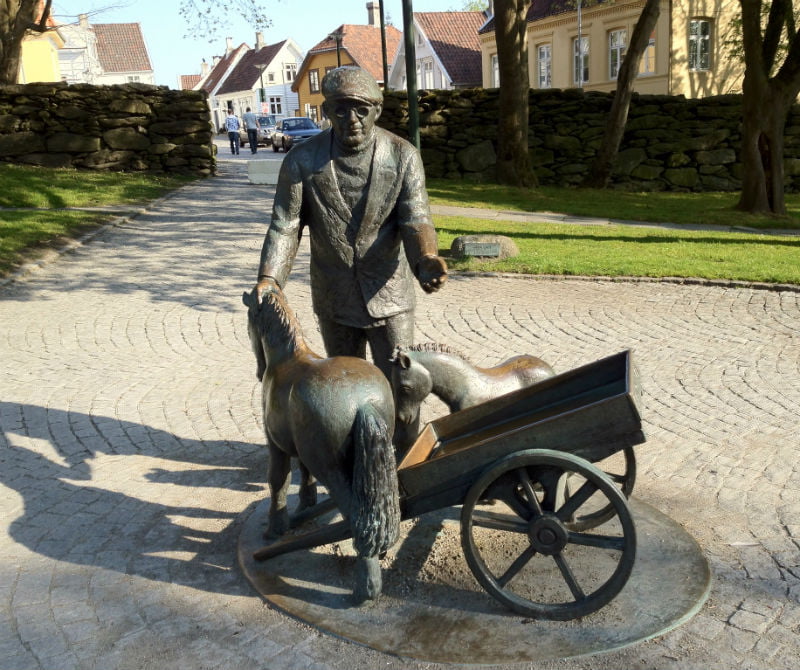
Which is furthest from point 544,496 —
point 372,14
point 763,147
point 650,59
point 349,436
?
point 372,14

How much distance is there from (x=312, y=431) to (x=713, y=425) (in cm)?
350

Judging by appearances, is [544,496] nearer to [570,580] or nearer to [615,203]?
[570,580]

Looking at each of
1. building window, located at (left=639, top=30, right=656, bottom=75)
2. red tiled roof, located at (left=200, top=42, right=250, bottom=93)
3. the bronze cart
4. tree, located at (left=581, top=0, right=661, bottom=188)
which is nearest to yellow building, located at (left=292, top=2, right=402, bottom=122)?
red tiled roof, located at (left=200, top=42, right=250, bottom=93)

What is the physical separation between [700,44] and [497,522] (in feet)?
105

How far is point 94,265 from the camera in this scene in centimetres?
1176

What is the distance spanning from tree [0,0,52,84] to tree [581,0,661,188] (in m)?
14.1

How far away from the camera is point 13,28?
19.9 meters

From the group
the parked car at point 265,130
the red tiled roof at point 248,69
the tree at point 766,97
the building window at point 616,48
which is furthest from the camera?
the red tiled roof at point 248,69

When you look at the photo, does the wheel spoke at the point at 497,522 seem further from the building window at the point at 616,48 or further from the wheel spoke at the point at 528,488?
the building window at the point at 616,48

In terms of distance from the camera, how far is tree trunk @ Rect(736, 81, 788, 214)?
14984 mm

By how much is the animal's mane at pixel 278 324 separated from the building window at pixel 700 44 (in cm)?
3150

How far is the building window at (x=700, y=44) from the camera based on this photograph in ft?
102

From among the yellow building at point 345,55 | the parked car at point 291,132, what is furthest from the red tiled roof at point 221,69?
the parked car at point 291,132

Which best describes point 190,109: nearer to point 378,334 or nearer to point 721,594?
point 378,334
